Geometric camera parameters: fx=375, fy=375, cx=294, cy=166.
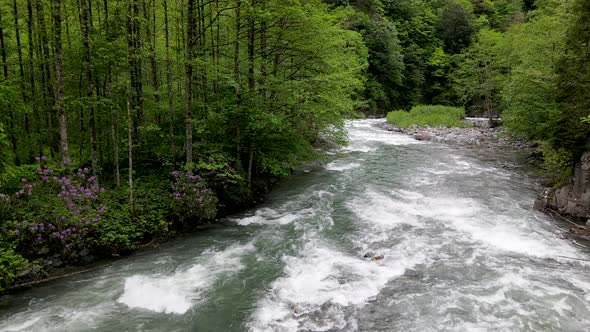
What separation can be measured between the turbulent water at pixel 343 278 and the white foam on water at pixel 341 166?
19.4 ft

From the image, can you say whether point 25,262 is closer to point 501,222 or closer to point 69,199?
point 69,199

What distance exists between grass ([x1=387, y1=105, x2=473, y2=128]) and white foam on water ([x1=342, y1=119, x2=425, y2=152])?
3.46 m

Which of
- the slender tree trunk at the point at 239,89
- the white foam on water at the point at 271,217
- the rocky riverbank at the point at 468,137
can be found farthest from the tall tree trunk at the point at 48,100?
the rocky riverbank at the point at 468,137

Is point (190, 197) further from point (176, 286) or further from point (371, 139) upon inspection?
point (371, 139)

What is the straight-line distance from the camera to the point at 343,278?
8.81m

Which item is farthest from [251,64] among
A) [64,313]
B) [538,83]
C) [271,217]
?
[538,83]

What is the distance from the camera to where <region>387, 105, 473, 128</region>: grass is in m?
38.9

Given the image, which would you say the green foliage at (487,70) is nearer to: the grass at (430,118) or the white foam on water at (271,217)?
the grass at (430,118)

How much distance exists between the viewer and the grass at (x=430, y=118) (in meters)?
38.9

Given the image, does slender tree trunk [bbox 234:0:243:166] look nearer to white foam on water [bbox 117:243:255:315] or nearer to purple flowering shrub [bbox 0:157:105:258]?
white foam on water [bbox 117:243:255:315]

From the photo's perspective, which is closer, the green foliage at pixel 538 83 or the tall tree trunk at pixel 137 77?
the tall tree trunk at pixel 137 77

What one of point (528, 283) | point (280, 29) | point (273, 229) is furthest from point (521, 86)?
point (273, 229)

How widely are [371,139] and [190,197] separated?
22659 millimetres

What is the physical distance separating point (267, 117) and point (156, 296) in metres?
6.56
